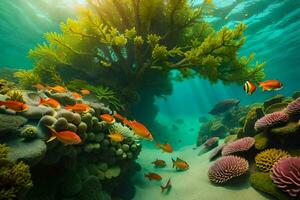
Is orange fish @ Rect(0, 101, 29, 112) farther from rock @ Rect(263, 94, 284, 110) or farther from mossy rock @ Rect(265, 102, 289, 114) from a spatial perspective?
rock @ Rect(263, 94, 284, 110)

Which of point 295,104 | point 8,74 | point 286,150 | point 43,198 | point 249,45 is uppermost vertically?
point 249,45

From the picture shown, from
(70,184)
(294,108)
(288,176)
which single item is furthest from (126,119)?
(294,108)

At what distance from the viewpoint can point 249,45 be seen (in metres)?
28.6

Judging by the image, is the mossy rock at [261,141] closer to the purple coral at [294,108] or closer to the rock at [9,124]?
the purple coral at [294,108]

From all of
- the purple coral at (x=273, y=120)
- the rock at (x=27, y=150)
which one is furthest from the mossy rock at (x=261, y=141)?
the rock at (x=27, y=150)

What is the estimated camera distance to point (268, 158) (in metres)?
4.84

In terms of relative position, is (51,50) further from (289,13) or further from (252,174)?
(289,13)

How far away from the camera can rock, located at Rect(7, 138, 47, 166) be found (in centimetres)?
350

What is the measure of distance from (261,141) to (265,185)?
1274 mm

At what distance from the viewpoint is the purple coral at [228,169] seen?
16.7 feet

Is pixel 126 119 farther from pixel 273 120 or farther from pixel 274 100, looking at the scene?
pixel 274 100

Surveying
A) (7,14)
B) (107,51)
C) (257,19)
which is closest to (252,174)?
(107,51)

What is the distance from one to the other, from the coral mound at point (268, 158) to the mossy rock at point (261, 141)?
272mm

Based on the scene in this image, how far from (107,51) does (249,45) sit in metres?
25.1
